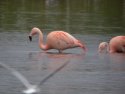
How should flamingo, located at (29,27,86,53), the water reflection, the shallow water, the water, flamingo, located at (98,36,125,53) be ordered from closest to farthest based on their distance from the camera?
the shallow water → the water → the water reflection → flamingo, located at (29,27,86,53) → flamingo, located at (98,36,125,53)

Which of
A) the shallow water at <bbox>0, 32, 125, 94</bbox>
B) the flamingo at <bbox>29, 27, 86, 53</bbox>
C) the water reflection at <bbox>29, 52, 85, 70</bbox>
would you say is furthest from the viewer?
the flamingo at <bbox>29, 27, 86, 53</bbox>

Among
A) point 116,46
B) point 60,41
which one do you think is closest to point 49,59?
point 60,41

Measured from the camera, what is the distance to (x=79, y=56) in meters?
12.7

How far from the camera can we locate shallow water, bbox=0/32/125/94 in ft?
31.2

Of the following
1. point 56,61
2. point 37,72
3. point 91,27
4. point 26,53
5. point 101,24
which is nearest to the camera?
point 37,72

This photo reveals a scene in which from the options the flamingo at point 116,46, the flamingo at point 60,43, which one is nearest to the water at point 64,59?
the flamingo at point 60,43

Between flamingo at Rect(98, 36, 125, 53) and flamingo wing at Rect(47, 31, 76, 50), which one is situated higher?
flamingo wing at Rect(47, 31, 76, 50)

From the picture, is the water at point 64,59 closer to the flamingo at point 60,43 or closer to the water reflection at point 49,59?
the water reflection at point 49,59

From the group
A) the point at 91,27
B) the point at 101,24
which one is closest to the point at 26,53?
the point at 91,27

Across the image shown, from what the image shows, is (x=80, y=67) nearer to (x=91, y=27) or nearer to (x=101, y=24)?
(x=91, y=27)

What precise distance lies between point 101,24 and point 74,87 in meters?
9.32

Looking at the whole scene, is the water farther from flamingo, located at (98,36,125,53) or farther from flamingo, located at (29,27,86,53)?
flamingo, located at (98,36,125,53)

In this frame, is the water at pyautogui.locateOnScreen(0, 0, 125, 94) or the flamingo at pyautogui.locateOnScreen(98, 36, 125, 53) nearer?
the water at pyautogui.locateOnScreen(0, 0, 125, 94)

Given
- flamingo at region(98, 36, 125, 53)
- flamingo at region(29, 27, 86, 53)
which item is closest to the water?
flamingo at region(29, 27, 86, 53)
